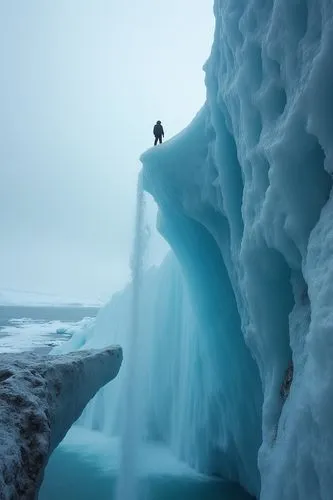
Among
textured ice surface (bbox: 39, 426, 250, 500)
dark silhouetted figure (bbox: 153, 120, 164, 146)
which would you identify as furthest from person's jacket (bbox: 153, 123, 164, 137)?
textured ice surface (bbox: 39, 426, 250, 500)

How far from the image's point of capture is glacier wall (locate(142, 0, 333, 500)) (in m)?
2.67

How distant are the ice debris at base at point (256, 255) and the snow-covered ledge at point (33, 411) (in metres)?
1.82

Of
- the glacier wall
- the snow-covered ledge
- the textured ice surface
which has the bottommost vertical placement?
the textured ice surface

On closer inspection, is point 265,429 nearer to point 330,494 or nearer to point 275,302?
point 275,302

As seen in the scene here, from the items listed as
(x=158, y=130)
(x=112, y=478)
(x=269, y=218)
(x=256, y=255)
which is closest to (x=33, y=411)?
(x=269, y=218)

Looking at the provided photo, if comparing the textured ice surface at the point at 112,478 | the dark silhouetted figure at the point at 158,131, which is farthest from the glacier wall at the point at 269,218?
the dark silhouetted figure at the point at 158,131

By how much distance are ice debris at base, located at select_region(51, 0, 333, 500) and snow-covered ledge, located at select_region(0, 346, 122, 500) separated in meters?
1.82

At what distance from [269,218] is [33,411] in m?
2.78

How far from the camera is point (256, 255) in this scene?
4.52 m

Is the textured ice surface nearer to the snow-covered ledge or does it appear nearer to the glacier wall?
the glacier wall

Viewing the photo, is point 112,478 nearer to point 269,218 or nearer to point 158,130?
point 269,218

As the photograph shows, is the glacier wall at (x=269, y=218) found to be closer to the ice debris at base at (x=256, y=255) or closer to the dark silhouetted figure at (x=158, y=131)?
the ice debris at base at (x=256, y=255)

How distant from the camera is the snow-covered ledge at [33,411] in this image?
2410 mm

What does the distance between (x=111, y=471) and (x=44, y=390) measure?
6.07 meters
